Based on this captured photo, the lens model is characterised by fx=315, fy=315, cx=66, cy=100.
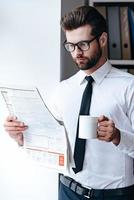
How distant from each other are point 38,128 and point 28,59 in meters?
0.39

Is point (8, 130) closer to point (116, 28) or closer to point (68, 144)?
point (68, 144)

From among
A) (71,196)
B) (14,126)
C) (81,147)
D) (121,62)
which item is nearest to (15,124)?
(14,126)

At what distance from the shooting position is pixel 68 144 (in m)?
1.34

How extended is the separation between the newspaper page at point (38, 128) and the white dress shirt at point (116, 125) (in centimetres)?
7

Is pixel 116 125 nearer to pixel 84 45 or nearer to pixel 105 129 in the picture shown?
pixel 105 129

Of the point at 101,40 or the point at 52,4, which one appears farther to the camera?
the point at 52,4

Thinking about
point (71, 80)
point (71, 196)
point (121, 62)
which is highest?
point (121, 62)

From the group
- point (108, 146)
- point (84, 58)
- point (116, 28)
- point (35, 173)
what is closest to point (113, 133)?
point (108, 146)

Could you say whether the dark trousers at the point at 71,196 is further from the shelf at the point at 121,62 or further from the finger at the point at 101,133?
the shelf at the point at 121,62

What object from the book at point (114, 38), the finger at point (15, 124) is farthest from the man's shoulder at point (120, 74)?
the finger at point (15, 124)

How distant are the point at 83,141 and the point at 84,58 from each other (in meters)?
0.35

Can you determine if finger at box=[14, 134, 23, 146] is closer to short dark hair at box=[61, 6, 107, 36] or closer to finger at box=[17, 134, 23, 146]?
finger at box=[17, 134, 23, 146]

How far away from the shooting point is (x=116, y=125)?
1.31 m

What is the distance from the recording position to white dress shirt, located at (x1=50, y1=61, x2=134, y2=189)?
1.31 metres
